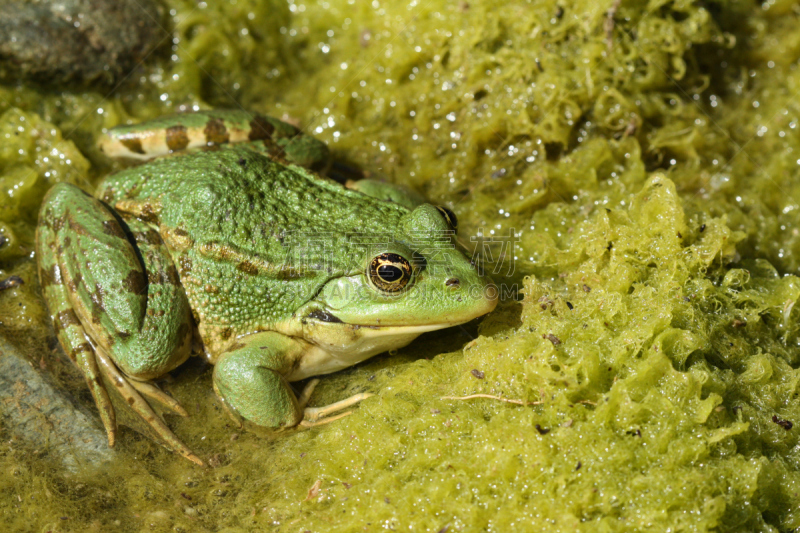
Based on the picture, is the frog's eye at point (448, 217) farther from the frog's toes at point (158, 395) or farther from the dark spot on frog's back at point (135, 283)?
the frog's toes at point (158, 395)

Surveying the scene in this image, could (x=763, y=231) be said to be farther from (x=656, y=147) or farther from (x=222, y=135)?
(x=222, y=135)

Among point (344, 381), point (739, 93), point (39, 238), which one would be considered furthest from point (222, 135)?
point (739, 93)

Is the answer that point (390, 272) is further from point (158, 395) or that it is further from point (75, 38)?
point (75, 38)

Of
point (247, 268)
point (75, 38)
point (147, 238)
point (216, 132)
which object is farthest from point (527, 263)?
point (75, 38)

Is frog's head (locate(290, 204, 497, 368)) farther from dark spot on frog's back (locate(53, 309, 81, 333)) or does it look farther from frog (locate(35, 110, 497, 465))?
dark spot on frog's back (locate(53, 309, 81, 333))

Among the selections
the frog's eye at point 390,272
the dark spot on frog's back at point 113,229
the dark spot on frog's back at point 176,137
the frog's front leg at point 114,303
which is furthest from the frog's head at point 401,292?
the dark spot on frog's back at point 176,137

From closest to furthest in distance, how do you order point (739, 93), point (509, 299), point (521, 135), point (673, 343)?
point (673, 343), point (509, 299), point (521, 135), point (739, 93)
